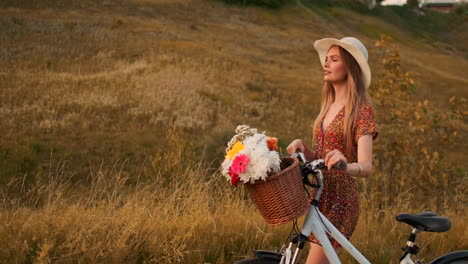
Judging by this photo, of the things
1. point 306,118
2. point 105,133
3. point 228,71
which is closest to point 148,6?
point 228,71

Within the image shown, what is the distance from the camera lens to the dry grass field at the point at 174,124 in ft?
13.8

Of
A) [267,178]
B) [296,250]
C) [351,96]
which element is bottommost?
[296,250]

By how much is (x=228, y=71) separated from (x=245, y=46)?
13.2 metres

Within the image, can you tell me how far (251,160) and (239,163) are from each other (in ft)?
0.19

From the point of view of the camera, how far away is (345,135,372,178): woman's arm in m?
2.53

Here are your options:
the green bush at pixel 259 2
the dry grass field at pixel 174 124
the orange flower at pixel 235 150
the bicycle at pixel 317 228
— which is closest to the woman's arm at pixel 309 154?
the bicycle at pixel 317 228

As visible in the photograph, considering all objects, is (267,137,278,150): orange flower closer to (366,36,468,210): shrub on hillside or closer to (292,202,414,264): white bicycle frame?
(292,202,414,264): white bicycle frame

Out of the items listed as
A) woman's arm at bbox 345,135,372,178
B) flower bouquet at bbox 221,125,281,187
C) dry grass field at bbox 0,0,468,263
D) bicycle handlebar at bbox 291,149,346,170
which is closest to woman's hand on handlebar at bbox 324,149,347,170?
bicycle handlebar at bbox 291,149,346,170

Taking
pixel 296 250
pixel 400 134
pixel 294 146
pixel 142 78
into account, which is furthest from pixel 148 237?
pixel 142 78

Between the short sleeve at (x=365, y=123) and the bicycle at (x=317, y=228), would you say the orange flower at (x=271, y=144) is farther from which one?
the short sleeve at (x=365, y=123)

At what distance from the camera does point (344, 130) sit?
2.89m

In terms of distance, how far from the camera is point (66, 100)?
21.7 meters

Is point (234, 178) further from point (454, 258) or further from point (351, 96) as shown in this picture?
point (454, 258)

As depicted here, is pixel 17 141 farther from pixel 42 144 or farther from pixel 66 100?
pixel 66 100
